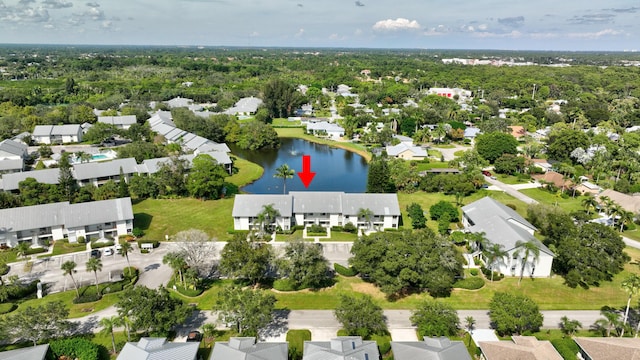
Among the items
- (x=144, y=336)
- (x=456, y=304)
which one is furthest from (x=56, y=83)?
(x=456, y=304)

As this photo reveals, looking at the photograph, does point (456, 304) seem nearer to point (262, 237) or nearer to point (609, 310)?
point (609, 310)

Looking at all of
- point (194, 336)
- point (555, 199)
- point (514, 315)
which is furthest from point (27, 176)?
point (555, 199)

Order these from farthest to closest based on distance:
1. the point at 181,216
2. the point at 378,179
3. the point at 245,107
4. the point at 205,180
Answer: the point at 245,107 < the point at 378,179 < the point at 205,180 < the point at 181,216

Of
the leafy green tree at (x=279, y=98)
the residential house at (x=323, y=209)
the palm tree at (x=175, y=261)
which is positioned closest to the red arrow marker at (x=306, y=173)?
the residential house at (x=323, y=209)

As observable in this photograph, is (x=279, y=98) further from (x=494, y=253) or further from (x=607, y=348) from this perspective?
(x=607, y=348)

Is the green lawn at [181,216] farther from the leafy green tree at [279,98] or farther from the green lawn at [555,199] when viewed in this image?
the leafy green tree at [279,98]
